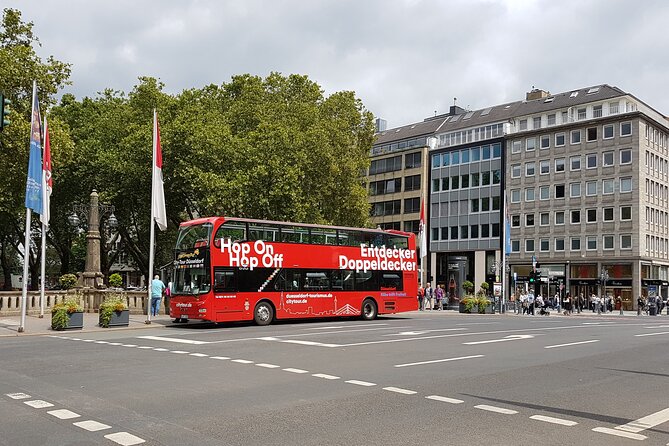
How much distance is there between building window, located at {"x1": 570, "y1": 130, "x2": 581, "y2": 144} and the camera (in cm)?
7088

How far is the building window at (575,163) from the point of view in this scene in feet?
232

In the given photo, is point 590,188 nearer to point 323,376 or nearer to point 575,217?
point 575,217

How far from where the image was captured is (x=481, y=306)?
4250cm

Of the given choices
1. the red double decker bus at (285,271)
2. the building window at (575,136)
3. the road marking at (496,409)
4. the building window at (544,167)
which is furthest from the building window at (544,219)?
the road marking at (496,409)

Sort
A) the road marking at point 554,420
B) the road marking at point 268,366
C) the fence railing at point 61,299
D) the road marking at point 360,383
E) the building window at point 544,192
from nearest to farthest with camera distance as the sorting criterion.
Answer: the road marking at point 554,420 < the road marking at point 360,383 < the road marking at point 268,366 < the fence railing at point 61,299 < the building window at point 544,192

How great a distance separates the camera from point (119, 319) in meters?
24.1

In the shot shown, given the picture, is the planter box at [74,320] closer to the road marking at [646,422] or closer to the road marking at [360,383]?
the road marking at [360,383]

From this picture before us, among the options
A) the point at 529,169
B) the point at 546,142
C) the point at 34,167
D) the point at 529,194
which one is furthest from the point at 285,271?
the point at 546,142

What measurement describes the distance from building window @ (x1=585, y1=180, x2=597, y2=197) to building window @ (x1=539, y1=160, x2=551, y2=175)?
471 centimetres

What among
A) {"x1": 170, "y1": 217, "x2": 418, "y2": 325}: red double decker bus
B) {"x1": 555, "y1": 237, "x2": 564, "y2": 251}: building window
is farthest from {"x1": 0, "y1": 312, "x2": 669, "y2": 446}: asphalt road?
{"x1": 555, "y1": 237, "x2": 564, "y2": 251}: building window

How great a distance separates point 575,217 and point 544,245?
4649mm

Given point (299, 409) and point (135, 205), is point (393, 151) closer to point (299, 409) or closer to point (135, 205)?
point (135, 205)

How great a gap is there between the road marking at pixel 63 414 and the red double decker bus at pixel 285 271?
15864 mm

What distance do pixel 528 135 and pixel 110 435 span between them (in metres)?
73.0
